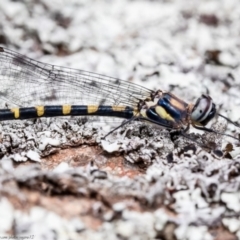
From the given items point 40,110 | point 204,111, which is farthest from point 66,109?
point 204,111

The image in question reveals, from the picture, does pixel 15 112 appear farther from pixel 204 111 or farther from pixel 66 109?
pixel 204 111

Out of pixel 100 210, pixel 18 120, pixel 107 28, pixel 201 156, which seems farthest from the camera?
pixel 107 28

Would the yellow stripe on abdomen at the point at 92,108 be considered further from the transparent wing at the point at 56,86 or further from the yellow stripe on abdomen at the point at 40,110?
the yellow stripe on abdomen at the point at 40,110

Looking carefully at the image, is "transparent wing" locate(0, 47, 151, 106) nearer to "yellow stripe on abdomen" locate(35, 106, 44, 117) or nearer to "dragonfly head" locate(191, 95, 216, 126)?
"yellow stripe on abdomen" locate(35, 106, 44, 117)

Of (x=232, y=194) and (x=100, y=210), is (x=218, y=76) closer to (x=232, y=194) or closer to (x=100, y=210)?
(x=232, y=194)

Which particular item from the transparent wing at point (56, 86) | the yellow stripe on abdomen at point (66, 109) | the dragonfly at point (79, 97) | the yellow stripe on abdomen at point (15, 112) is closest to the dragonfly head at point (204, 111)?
the dragonfly at point (79, 97)

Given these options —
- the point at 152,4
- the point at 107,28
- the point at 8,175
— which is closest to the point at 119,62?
the point at 107,28

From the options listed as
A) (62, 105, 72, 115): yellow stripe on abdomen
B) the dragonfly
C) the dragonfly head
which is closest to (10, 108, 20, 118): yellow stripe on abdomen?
the dragonfly

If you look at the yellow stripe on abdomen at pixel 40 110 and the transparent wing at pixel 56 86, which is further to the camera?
the transparent wing at pixel 56 86
